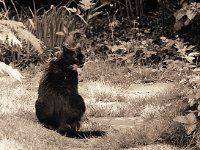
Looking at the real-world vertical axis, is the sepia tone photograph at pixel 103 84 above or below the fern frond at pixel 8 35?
below

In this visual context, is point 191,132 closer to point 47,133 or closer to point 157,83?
point 47,133

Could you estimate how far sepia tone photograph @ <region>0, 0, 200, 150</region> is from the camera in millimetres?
5137

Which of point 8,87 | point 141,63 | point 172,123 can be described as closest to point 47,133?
point 172,123

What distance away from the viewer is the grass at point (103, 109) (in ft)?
16.9

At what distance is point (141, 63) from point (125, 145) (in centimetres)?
407

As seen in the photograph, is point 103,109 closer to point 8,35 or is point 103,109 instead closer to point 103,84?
point 103,84

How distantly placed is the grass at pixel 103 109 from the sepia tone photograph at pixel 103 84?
1 cm

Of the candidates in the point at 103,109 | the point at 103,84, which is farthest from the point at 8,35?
the point at 103,84

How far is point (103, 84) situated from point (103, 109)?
1.44 meters

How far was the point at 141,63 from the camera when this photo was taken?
29.7 feet

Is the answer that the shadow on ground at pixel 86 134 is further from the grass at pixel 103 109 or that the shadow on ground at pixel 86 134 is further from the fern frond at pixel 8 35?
the fern frond at pixel 8 35

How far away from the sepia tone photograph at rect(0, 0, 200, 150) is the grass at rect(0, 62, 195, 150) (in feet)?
0.03

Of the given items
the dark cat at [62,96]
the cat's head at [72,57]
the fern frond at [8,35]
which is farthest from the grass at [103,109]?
the fern frond at [8,35]

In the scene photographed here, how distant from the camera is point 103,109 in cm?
639
